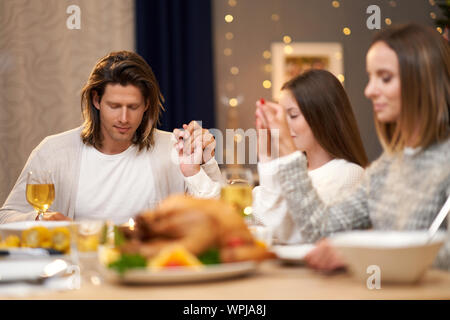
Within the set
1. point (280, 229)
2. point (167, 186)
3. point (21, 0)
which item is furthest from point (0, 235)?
point (21, 0)

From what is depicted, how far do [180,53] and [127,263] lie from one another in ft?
11.2

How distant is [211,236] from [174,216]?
66 mm

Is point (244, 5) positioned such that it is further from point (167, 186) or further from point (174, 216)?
point (174, 216)

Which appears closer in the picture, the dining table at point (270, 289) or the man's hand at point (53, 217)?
the dining table at point (270, 289)

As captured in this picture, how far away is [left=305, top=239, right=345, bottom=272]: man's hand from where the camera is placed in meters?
0.90

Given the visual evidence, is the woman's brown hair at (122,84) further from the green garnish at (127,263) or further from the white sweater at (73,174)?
the green garnish at (127,263)

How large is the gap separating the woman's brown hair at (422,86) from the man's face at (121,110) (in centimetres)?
127

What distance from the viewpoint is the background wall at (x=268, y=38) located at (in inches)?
172

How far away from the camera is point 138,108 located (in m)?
2.36

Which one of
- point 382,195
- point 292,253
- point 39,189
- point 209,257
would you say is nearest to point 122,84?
point 39,189

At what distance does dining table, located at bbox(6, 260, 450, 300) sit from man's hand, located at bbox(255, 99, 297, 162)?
51 cm

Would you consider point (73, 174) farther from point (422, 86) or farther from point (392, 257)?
point (392, 257)

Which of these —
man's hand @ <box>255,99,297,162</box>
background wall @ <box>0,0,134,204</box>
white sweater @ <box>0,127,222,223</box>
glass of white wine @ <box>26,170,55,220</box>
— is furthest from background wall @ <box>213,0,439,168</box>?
man's hand @ <box>255,99,297,162</box>

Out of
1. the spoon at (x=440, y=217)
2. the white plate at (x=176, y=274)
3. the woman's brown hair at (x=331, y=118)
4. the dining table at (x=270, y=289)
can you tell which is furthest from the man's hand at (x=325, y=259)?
the woman's brown hair at (x=331, y=118)
